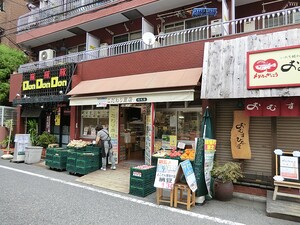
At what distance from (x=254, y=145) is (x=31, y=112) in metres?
14.1

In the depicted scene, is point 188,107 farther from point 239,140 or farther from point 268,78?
point 268,78

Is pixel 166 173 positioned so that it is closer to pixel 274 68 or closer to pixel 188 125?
pixel 188 125

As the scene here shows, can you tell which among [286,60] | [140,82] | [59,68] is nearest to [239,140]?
[286,60]

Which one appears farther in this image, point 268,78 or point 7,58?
point 7,58

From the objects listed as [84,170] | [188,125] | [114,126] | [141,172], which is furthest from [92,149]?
[188,125]

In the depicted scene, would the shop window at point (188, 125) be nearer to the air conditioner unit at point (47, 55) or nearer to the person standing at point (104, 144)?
the person standing at point (104, 144)

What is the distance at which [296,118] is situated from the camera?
7625mm

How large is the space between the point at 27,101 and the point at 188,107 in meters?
10.5

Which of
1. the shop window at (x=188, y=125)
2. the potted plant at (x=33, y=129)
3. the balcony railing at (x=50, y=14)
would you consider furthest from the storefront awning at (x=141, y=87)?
the balcony railing at (x=50, y=14)

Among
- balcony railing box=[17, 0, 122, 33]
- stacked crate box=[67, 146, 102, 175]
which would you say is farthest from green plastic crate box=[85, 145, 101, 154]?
balcony railing box=[17, 0, 122, 33]

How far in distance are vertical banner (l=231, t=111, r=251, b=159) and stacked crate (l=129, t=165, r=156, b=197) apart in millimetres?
3111

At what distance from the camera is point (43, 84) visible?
14.6 meters

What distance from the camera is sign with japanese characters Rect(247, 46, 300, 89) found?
Answer: 257 inches

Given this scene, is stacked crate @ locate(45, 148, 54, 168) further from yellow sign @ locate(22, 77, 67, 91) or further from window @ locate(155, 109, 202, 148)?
window @ locate(155, 109, 202, 148)
